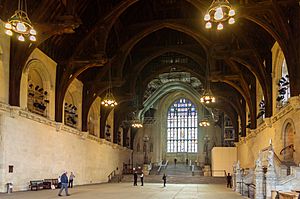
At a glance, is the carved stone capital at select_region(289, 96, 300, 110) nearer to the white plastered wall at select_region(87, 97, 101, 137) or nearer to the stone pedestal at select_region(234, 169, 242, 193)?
the stone pedestal at select_region(234, 169, 242, 193)

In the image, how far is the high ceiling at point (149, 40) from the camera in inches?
737

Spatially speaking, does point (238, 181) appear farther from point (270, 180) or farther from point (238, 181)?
point (270, 180)

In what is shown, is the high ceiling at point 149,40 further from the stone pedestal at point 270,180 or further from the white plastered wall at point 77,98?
the stone pedestal at point 270,180

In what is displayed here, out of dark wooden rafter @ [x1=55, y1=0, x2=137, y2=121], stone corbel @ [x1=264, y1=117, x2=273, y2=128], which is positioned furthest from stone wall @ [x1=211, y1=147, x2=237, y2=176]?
dark wooden rafter @ [x1=55, y1=0, x2=137, y2=121]

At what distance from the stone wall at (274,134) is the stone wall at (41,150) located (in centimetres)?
1314

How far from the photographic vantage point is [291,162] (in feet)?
62.2

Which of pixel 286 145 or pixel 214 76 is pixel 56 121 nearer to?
pixel 214 76

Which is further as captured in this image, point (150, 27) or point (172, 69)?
point (172, 69)

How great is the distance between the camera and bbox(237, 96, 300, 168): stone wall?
1845cm

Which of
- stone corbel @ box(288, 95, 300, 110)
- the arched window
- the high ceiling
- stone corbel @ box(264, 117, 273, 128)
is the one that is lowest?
stone corbel @ box(264, 117, 273, 128)

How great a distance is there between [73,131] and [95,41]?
729 centimetres

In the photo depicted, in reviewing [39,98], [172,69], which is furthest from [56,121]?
[172,69]

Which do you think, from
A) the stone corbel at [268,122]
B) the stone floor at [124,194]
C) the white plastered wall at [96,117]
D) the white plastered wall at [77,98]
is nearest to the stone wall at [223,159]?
the white plastered wall at [96,117]

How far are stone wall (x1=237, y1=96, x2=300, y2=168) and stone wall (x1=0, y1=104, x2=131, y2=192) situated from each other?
1314 centimetres
